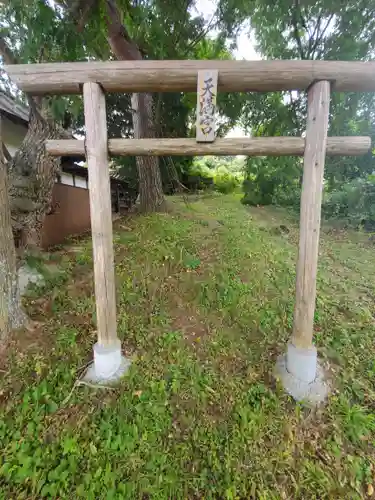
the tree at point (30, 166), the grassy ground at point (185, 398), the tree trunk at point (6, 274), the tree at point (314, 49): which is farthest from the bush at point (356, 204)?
the tree trunk at point (6, 274)

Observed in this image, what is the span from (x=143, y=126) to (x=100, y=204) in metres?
4.17

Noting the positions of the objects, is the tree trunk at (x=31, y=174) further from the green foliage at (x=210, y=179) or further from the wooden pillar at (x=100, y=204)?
the green foliage at (x=210, y=179)

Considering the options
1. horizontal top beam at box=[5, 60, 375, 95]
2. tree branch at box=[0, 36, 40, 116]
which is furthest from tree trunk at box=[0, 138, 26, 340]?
tree branch at box=[0, 36, 40, 116]

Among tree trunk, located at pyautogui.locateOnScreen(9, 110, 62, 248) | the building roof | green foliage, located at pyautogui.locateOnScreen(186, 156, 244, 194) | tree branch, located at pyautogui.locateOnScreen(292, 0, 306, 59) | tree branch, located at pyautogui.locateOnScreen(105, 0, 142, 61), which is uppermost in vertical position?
tree branch, located at pyautogui.locateOnScreen(292, 0, 306, 59)

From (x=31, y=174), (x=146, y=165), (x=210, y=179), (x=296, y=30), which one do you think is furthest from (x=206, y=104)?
(x=210, y=179)

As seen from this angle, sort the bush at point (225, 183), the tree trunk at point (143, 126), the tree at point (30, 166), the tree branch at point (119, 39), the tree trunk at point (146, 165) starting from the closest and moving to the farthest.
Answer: the tree at point (30, 166)
the tree branch at point (119, 39)
the tree trunk at point (143, 126)
the tree trunk at point (146, 165)
the bush at point (225, 183)

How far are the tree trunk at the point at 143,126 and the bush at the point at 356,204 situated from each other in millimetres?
6241

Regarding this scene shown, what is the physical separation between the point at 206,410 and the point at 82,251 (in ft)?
11.9

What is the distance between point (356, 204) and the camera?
7.80m

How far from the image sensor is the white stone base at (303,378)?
2.42m

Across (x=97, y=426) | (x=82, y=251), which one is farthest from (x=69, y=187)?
(x=97, y=426)

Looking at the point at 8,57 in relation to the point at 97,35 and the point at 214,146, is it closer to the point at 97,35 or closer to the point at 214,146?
the point at 97,35

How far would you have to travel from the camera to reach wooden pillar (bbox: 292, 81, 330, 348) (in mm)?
2188

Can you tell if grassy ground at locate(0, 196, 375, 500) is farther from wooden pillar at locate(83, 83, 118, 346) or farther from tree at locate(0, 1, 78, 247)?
tree at locate(0, 1, 78, 247)
